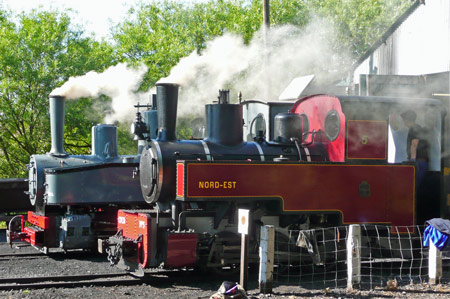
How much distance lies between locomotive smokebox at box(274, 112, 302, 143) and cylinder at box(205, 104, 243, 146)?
2.21 feet

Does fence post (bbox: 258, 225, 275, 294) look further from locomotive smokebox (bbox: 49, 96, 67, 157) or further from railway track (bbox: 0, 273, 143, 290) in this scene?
locomotive smokebox (bbox: 49, 96, 67, 157)

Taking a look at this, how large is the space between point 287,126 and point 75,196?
4325 millimetres

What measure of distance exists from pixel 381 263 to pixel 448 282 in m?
1.75

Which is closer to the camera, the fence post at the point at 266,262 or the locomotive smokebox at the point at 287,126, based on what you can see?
the fence post at the point at 266,262

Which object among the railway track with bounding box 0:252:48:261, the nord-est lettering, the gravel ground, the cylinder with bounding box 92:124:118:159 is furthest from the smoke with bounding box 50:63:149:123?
the nord-est lettering

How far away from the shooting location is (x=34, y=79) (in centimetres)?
2256

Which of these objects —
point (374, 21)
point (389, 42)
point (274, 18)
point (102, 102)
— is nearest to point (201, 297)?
point (389, 42)

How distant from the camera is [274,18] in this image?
29328 millimetres

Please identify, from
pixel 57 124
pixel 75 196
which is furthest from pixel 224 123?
pixel 57 124

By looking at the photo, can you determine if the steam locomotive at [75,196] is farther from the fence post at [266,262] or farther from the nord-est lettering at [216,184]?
the fence post at [266,262]

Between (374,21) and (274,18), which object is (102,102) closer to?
(274,18)

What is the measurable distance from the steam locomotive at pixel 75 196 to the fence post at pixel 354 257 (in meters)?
5.05

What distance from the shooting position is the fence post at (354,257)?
7.98 m

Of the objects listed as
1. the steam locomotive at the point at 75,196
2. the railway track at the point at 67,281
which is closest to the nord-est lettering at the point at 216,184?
the railway track at the point at 67,281
